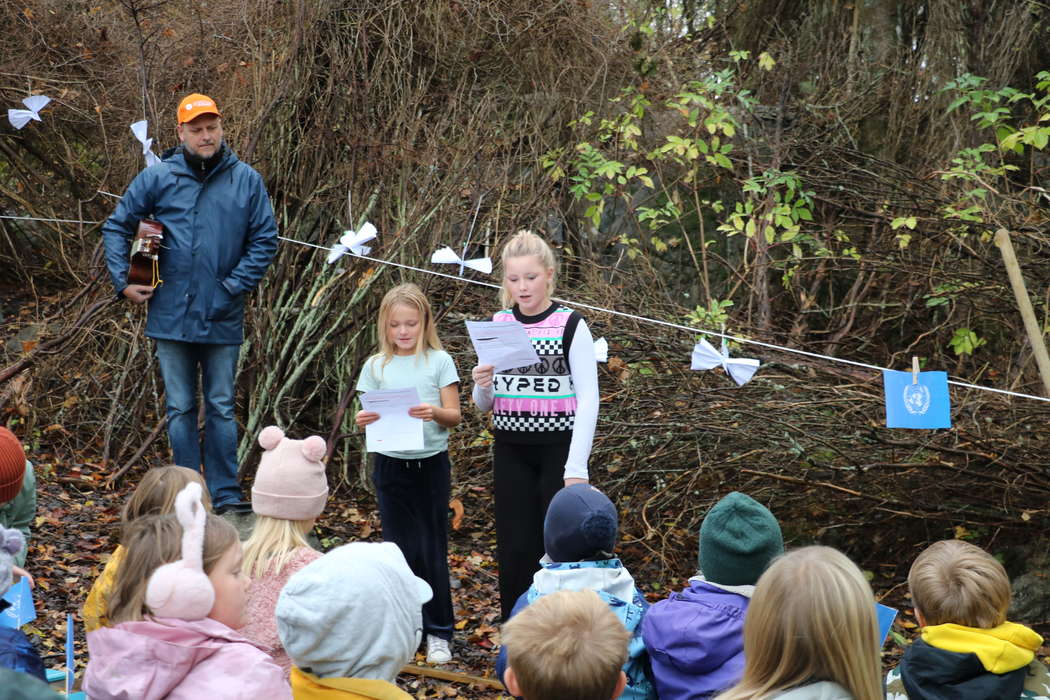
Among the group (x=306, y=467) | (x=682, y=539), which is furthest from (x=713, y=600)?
(x=682, y=539)

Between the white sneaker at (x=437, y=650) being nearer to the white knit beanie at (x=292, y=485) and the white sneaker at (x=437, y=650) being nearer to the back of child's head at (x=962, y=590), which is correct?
the white knit beanie at (x=292, y=485)

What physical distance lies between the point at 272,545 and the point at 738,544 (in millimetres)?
1435

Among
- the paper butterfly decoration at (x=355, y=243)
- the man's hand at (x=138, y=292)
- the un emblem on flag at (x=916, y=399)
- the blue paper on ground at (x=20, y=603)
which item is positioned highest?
Answer: the paper butterfly decoration at (x=355, y=243)

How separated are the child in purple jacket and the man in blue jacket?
9.65 ft

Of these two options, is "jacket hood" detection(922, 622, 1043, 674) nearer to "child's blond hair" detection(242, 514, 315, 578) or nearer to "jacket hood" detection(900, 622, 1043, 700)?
"jacket hood" detection(900, 622, 1043, 700)

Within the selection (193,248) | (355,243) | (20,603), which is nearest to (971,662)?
(20,603)

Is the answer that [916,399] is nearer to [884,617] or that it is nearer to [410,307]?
[884,617]

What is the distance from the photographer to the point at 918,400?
4.36 metres

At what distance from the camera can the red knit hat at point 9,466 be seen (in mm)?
3129

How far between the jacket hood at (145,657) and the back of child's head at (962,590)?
5.81ft

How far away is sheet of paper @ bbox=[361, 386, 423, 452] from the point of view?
13.8 feet

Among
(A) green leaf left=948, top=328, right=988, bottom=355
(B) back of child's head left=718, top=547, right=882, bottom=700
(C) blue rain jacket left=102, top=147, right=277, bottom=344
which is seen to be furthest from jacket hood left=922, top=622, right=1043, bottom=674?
(A) green leaf left=948, top=328, right=988, bottom=355

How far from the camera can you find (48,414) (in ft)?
23.5

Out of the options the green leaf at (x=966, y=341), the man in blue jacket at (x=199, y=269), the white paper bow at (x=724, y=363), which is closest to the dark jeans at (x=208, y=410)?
the man in blue jacket at (x=199, y=269)
